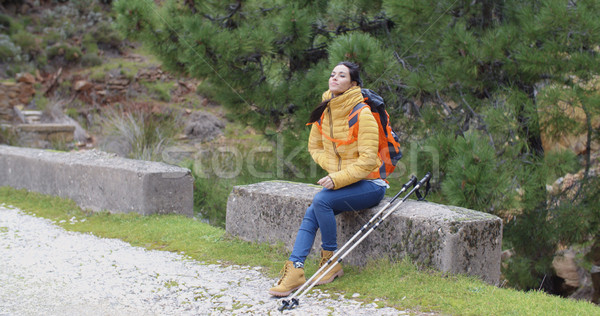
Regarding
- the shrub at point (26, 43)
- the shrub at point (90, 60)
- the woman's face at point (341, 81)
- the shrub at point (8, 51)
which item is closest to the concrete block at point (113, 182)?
the woman's face at point (341, 81)

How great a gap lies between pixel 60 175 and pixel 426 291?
15.6 ft

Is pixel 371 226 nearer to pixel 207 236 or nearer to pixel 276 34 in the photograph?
pixel 207 236

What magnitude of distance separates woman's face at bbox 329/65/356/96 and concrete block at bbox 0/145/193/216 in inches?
101

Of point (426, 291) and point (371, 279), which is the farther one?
point (371, 279)

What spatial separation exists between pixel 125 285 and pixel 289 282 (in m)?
1.16

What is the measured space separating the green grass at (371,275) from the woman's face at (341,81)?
1.15m

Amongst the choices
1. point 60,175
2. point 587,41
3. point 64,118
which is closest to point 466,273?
point 587,41

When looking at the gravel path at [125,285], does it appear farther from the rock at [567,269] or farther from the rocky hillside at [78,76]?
the rocky hillside at [78,76]

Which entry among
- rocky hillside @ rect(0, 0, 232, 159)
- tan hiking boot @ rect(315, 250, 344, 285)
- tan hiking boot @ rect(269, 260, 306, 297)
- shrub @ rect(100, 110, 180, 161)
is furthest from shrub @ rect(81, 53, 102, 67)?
tan hiking boot @ rect(269, 260, 306, 297)

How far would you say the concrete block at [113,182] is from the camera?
5383 millimetres

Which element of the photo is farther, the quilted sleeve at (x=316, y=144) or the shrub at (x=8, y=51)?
the shrub at (x=8, y=51)

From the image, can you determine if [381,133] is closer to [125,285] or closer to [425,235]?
[425,235]

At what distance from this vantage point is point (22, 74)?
20.8 metres

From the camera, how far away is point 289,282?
3236 mm
